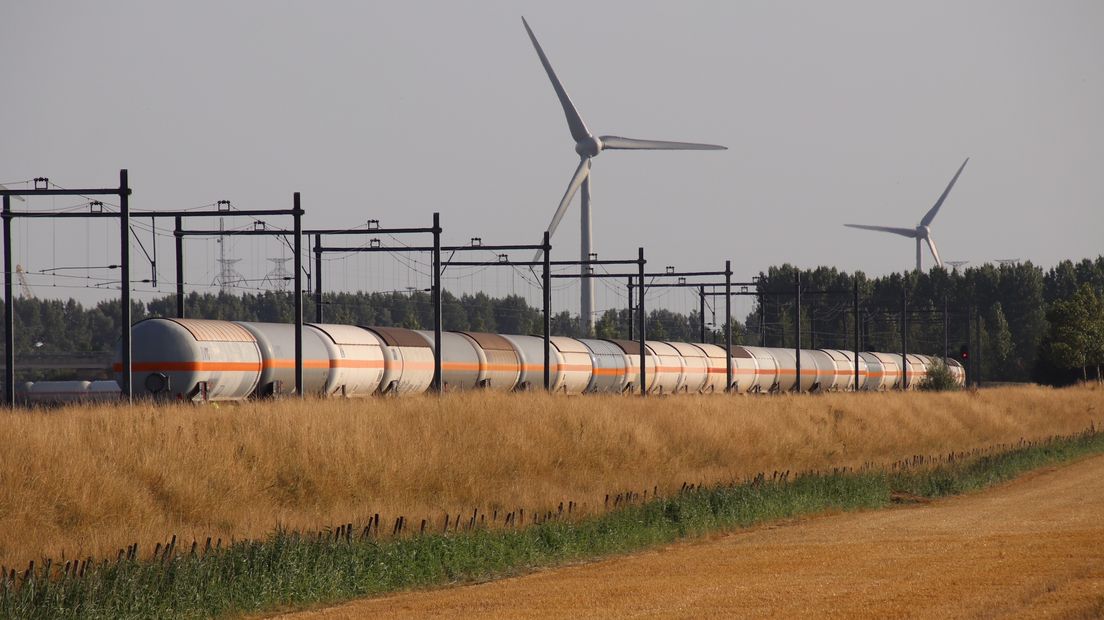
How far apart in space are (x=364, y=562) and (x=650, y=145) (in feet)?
305

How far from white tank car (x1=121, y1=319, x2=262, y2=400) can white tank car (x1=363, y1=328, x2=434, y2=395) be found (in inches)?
367

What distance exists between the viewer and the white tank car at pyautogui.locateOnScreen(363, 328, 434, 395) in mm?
54156


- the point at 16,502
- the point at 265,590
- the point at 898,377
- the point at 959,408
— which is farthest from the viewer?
the point at 898,377

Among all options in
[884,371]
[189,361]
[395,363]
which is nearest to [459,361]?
[395,363]

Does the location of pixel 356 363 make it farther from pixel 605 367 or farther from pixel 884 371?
pixel 884 371

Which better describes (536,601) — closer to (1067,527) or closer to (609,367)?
(1067,527)

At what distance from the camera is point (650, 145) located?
113938 millimetres

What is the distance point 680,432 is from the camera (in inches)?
2026

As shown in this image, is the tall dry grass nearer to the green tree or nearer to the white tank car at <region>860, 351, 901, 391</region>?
the white tank car at <region>860, 351, 901, 391</region>

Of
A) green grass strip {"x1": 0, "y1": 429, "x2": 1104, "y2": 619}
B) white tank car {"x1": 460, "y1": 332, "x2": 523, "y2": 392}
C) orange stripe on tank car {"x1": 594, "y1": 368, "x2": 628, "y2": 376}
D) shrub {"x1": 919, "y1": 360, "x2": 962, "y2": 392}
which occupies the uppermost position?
white tank car {"x1": 460, "y1": 332, "x2": 523, "y2": 392}

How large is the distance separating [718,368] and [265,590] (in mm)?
68391

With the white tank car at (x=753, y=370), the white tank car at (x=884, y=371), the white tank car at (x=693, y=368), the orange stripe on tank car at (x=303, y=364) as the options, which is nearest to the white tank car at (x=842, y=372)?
the white tank car at (x=884, y=371)

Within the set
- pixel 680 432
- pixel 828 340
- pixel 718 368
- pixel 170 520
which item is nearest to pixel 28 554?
pixel 170 520

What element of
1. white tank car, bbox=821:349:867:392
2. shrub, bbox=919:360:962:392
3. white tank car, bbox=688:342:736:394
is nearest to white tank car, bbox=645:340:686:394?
white tank car, bbox=688:342:736:394
